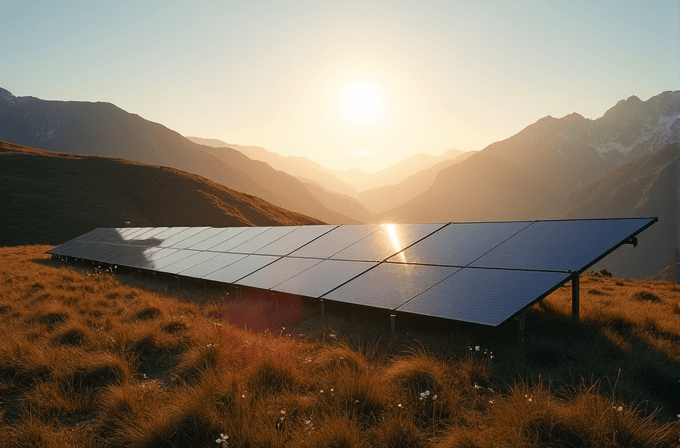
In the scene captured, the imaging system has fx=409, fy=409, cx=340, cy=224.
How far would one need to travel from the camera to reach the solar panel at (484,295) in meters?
6.95

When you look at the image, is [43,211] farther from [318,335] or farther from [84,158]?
[318,335]

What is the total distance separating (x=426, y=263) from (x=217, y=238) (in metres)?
12.8

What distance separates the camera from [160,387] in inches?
251

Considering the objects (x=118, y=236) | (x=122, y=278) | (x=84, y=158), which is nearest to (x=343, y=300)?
(x=122, y=278)

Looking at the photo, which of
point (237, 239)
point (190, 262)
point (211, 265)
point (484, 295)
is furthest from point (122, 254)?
point (484, 295)

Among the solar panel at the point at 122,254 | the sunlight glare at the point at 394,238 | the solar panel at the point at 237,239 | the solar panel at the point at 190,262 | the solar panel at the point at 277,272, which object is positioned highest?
the sunlight glare at the point at 394,238

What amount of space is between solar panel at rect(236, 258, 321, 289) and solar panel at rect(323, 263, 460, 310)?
7.70 feet

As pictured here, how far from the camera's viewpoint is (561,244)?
9.06 metres

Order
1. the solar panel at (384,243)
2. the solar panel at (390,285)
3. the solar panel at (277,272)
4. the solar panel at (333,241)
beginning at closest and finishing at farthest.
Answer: the solar panel at (390,285) < the solar panel at (277,272) < the solar panel at (384,243) < the solar panel at (333,241)

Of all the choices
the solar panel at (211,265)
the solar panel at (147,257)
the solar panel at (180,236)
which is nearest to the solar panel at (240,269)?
the solar panel at (211,265)

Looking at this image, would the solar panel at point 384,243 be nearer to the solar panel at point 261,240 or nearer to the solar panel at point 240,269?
the solar panel at point 240,269

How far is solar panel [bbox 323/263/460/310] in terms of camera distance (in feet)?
28.6

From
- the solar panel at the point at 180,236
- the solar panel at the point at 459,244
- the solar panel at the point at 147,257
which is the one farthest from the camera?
the solar panel at the point at 180,236

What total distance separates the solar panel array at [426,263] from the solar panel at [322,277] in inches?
1.2
